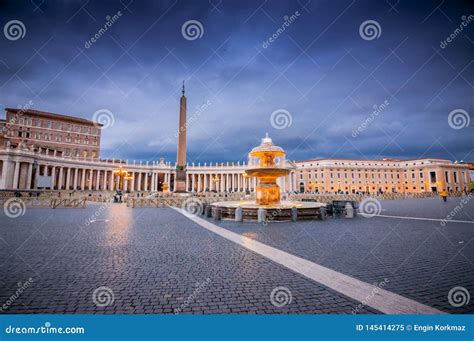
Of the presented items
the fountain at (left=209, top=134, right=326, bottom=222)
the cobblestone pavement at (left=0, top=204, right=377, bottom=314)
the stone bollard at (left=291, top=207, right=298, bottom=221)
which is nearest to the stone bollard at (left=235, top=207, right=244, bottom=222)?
the fountain at (left=209, top=134, right=326, bottom=222)

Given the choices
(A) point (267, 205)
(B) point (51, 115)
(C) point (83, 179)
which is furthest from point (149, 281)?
(B) point (51, 115)

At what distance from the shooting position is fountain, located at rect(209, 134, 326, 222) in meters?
14.0

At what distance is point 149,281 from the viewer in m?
4.62

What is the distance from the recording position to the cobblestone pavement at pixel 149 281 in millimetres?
3646

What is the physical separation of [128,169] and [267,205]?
67084mm

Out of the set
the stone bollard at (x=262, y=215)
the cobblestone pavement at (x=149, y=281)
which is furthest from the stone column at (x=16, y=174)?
the stone bollard at (x=262, y=215)

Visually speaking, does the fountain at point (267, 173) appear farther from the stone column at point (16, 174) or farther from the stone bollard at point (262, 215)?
the stone column at point (16, 174)

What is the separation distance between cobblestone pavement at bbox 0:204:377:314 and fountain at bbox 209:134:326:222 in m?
6.74

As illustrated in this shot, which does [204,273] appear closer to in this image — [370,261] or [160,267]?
[160,267]

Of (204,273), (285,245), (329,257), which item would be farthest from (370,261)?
(204,273)

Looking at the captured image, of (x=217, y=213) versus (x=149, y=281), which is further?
(x=217, y=213)

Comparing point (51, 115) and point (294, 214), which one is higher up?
point (51, 115)

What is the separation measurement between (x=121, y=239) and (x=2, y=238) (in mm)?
4145

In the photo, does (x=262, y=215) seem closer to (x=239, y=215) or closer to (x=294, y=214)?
(x=239, y=215)
